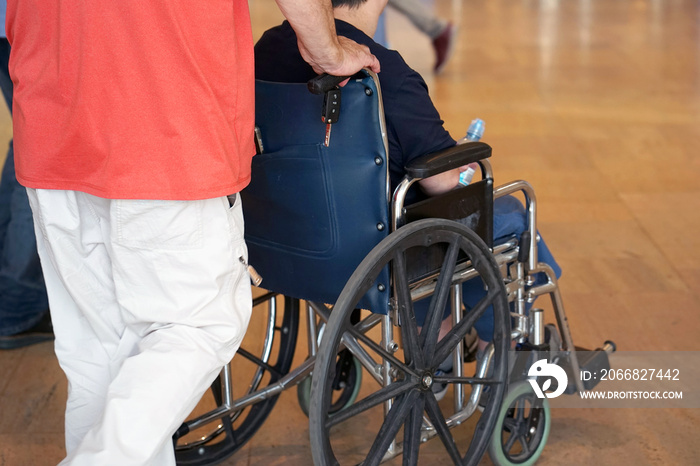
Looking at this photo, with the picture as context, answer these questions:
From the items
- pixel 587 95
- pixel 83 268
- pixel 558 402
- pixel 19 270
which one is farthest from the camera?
pixel 587 95

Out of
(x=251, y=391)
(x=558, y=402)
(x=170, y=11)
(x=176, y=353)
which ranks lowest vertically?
(x=558, y=402)

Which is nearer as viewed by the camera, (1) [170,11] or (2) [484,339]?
(1) [170,11]

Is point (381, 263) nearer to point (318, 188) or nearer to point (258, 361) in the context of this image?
point (318, 188)

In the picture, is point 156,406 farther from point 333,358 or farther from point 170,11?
point 170,11

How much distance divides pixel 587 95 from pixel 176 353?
4.50 meters

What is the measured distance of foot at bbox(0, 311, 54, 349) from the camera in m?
2.76

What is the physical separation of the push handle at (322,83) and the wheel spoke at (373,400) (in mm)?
570

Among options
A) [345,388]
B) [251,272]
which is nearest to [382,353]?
[251,272]

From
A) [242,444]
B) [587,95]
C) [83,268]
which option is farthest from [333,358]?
[587,95]

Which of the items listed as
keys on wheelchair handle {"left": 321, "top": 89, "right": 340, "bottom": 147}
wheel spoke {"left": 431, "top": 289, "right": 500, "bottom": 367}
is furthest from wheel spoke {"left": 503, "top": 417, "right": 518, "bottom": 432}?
keys on wheelchair handle {"left": 321, "top": 89, "right": 340, "bottom": 147}

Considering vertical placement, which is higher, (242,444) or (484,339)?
Result: (484,339)

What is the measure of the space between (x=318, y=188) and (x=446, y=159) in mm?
257

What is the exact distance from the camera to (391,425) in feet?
5.49

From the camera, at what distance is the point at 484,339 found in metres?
2.21
